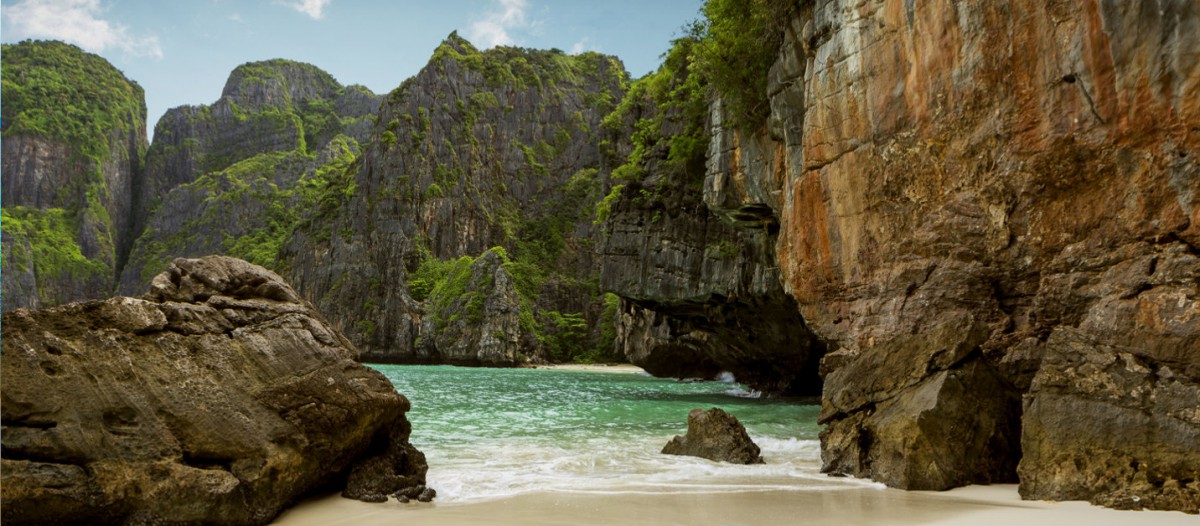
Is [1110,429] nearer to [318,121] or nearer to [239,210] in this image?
[239,210]

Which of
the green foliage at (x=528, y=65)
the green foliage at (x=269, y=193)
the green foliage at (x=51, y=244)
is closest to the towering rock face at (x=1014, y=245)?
the green foliage at (x=528, y=65)

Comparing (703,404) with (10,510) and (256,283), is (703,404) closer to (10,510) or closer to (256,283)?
(256,283)

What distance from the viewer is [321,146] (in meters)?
144

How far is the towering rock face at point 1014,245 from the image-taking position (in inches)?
273

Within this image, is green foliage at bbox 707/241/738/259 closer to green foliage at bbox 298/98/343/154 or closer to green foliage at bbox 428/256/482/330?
green foliage at bbox 428/256/482/330

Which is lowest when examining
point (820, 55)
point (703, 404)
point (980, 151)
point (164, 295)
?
point (703, 404)

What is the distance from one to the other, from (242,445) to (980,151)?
10.1 meters

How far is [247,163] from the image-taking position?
428 feet

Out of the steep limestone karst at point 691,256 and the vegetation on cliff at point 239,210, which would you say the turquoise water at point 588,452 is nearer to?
the steep limestone karst at point 691,256

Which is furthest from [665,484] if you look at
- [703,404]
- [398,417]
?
[703,404]

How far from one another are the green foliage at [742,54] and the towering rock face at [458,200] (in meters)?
50.7

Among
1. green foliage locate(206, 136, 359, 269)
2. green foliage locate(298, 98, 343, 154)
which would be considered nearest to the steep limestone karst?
green foliage locate(206, 136, 359, 269)

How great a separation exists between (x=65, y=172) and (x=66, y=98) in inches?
617

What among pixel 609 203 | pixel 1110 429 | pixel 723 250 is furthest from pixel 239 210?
pixel 1110 429
